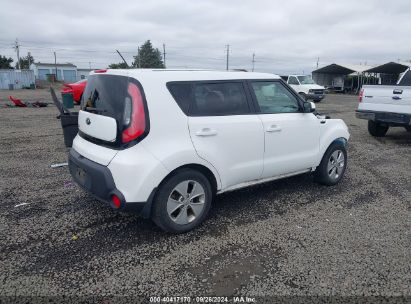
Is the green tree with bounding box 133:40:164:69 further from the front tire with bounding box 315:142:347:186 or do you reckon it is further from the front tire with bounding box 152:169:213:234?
the front tire with bounding box 152:169:213:234

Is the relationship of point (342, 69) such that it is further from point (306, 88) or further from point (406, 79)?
point (406, 79)

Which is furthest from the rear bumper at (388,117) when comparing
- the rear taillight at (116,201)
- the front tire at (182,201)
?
the rear taillight at (116,201)

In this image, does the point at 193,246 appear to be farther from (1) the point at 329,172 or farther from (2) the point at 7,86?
(2) the point at 7,86

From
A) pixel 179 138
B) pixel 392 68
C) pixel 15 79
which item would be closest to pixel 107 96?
pixel 179 138

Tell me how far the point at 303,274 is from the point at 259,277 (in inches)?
15.6

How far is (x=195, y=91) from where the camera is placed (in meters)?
3.67

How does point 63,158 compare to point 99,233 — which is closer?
point 99,233

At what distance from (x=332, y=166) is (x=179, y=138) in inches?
113

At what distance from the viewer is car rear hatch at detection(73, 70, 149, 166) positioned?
10.6 feet

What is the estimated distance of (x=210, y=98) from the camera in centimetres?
379

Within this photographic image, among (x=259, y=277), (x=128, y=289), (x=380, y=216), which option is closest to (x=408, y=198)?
(x=380, y=216)

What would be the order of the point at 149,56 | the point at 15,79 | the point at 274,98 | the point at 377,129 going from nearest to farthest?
the point at 274,98 → the point at 377,129 → the point at 15,79 → the point at 149,56

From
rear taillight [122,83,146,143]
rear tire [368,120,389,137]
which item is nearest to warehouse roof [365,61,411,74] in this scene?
rear tire [368,120,389,137]

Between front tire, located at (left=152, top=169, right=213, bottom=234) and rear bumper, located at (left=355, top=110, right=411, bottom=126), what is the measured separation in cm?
636
